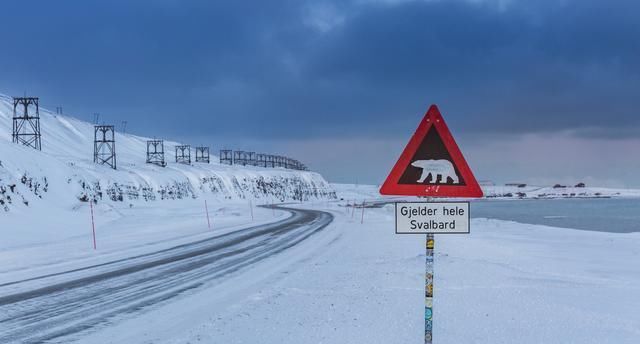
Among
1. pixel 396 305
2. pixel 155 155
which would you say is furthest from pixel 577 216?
pixel 155 155

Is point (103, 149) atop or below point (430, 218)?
atop

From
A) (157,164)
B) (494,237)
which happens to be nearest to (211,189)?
(157,164)

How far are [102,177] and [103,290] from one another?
5467 centimetres

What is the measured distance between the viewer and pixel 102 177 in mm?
61906

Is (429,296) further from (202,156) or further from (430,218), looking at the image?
(202,156)

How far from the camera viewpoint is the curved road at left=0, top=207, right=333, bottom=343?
26.4 feet

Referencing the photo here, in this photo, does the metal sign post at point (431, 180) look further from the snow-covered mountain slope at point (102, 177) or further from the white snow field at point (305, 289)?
the snow-covered mountain slope at point (102, 177)

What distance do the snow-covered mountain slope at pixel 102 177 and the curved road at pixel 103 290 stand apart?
736 inches

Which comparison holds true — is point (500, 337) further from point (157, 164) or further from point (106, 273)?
point (157, 164)

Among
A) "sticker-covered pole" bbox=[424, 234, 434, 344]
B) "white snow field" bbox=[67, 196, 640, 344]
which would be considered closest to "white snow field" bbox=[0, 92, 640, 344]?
"white snow field" bbox=[67, 196, 640, 344]

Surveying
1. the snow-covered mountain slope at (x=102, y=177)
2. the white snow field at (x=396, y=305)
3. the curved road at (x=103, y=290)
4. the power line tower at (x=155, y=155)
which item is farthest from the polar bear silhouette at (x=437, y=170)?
the power line tower at (x=155, y=155)

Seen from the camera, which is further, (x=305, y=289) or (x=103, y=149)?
(x=103, y=149)

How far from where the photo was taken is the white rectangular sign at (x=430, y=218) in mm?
5504

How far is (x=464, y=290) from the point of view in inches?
414
